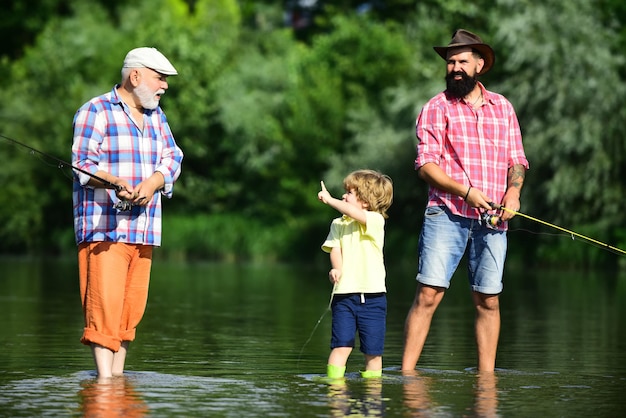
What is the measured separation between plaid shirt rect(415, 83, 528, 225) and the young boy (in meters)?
0.43

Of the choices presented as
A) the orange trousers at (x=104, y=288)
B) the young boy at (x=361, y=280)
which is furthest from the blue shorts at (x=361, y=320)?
the orange trousers at (x=104, y=288)

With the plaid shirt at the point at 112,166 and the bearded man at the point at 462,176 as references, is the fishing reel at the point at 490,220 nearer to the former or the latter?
the bearded man at the point at 462,176

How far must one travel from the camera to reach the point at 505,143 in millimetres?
9320

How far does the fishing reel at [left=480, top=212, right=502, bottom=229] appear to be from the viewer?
9.05m

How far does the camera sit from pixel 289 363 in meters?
10.1

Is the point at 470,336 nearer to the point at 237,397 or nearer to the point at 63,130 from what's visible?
the point at 237,397

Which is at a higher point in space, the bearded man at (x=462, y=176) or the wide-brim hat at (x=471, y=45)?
the wide-brim hat at (x=471, y=45)

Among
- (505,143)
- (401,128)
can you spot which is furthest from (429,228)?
(401,128)

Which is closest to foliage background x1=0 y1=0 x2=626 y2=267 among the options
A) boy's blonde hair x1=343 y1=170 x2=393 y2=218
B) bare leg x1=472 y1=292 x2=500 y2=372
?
bare leg x1=472 y1=292 x2=500 y2=372

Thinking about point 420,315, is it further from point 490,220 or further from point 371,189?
point 371,189

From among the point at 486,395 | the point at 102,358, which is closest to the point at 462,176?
the point at 486,395

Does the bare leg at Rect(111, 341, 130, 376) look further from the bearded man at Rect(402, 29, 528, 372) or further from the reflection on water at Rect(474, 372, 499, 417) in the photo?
the reflection on water at Rect(474, 372, 499, 417)

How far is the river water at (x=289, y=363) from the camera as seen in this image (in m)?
7.54

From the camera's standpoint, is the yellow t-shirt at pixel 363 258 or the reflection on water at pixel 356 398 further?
the yellow t-shirt at pixel 363 258
